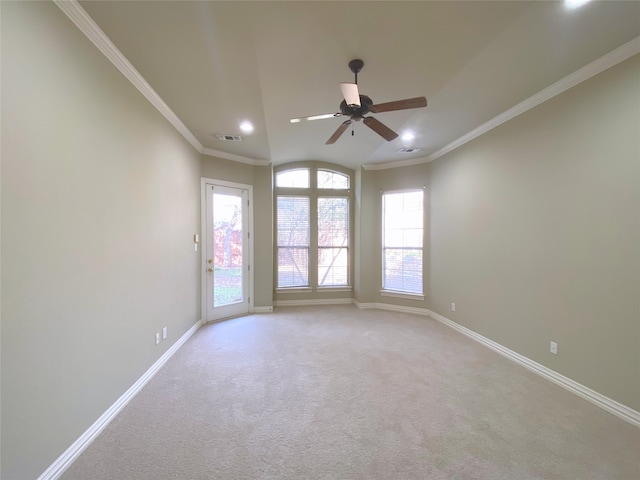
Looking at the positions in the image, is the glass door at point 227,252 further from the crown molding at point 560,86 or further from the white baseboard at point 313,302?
the crown molding at point 560,86

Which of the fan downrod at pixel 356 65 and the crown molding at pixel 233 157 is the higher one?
the fan downrod at pixel 356 65

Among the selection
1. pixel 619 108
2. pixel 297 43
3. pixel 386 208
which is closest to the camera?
pixel 297 43

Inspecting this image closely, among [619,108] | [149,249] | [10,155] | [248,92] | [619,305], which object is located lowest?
[619,305]

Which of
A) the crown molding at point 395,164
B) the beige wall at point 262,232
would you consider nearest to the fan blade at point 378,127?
the crown molding at point 395,164

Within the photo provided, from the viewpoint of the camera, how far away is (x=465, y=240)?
400cm

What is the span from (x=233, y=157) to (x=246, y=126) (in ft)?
4.39

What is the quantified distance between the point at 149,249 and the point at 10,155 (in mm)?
1447

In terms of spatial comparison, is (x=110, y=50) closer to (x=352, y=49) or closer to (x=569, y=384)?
(x=352, y=49)

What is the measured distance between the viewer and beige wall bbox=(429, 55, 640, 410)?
6.97ft

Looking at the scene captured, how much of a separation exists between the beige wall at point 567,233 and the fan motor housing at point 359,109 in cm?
191

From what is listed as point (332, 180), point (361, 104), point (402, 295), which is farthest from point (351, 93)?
point (402, 295)

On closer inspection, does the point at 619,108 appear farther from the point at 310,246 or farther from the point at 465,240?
the point at 310,246

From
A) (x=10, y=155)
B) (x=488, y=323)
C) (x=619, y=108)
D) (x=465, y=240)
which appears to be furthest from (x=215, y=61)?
(x=488, y=323)

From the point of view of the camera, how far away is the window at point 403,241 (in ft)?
16.5
